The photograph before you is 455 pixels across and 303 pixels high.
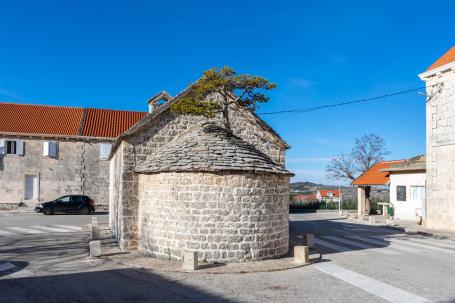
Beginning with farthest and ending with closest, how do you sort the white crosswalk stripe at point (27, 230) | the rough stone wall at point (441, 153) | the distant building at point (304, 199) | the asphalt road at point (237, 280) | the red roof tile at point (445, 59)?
the distant building at point (304, 199) < the red roof tile at point (445, 59) < the rough stone wall at point (441, 153) < the white crosswalk stripe at point (27, 230) < the asphalt road at point (237, 280)

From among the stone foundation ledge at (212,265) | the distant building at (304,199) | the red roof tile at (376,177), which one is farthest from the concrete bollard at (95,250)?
the distant building at (304,199)

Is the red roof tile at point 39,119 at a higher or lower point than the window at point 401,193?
higher

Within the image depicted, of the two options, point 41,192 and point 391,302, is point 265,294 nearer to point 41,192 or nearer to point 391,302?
point 391,302

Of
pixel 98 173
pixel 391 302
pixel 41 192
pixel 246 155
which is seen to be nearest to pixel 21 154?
pixel 41 192

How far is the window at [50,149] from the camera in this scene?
30.3 metres

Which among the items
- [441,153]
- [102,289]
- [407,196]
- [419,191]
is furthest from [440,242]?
[102,289]

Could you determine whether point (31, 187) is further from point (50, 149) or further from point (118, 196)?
point (118, 196)

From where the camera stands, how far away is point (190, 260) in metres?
10.5

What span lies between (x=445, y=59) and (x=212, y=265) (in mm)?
18079

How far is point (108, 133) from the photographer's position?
107ft

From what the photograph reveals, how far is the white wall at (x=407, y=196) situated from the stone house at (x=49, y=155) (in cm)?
2141

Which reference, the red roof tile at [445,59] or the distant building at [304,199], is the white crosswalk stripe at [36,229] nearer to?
the red roof tile at [445,59]

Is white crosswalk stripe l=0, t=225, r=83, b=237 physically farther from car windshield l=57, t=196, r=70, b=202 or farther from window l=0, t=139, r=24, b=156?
window l=0, t=139, r=24, b=156

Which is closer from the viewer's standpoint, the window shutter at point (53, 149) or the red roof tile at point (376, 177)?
the red roof tile at point (376, 177)
